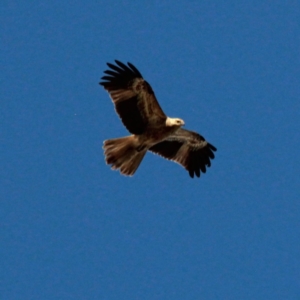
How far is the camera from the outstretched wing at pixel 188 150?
18766mm

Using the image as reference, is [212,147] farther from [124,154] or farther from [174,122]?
[124,154]

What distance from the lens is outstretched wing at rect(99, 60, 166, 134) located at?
1683cm

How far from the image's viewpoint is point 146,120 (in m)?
17.1

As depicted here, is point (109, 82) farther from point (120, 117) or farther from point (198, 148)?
point (198, 148)

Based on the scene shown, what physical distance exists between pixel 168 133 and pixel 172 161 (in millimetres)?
1972

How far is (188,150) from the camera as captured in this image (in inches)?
745

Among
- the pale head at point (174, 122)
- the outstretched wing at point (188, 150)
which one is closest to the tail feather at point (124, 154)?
the pale head at point (174, 122)

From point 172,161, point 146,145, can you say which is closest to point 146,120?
point 146,145

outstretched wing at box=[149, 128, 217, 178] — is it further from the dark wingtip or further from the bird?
the bird

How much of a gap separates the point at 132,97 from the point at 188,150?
2.54 meters

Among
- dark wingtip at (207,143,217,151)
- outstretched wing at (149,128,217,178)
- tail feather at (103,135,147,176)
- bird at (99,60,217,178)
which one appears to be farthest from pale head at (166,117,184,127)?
dark wingtip at (207,143,217,151)

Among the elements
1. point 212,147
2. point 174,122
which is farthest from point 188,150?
point 174,122

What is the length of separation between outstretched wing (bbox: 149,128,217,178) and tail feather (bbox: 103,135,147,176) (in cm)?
135

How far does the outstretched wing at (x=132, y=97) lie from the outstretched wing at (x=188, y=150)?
1681mm
